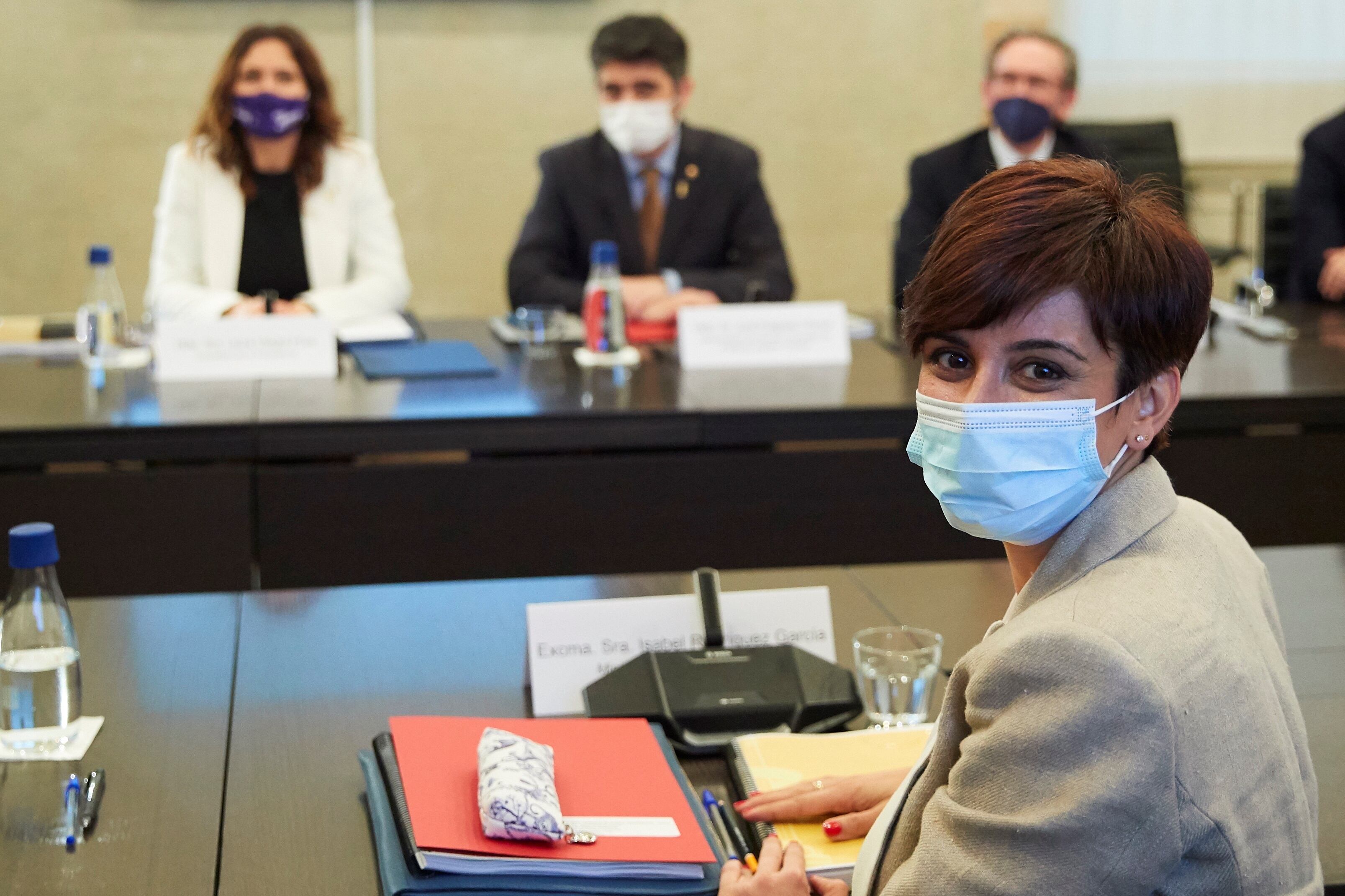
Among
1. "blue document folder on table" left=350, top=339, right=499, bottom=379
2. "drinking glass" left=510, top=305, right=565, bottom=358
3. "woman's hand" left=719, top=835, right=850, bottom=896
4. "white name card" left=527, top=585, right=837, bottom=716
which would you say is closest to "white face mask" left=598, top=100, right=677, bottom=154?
"drinking glass" left=510, top=305, right=565, bottom=358

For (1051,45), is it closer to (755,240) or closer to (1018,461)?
(755,240)

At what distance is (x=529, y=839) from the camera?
3.52ft

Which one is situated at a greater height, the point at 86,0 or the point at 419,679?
the point at 86,0

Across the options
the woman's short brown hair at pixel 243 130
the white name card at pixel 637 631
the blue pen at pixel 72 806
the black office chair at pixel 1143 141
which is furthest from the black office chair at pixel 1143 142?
the blue pen at pixel 72 806

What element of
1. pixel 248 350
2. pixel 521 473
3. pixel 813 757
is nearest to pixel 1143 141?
pixel 521 473

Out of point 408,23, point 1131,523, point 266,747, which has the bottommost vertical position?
point 266,747

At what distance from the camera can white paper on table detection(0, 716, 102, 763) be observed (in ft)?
4.15

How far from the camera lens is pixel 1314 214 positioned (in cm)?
434

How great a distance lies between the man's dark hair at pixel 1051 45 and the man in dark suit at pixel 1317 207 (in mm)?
1060

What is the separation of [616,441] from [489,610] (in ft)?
2.97

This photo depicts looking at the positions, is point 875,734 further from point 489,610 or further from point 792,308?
point 792,308

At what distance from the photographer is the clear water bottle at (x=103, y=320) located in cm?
291

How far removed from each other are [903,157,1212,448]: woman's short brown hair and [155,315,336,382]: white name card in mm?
2087

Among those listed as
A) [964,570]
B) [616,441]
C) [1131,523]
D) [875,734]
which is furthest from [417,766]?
[616,441]
